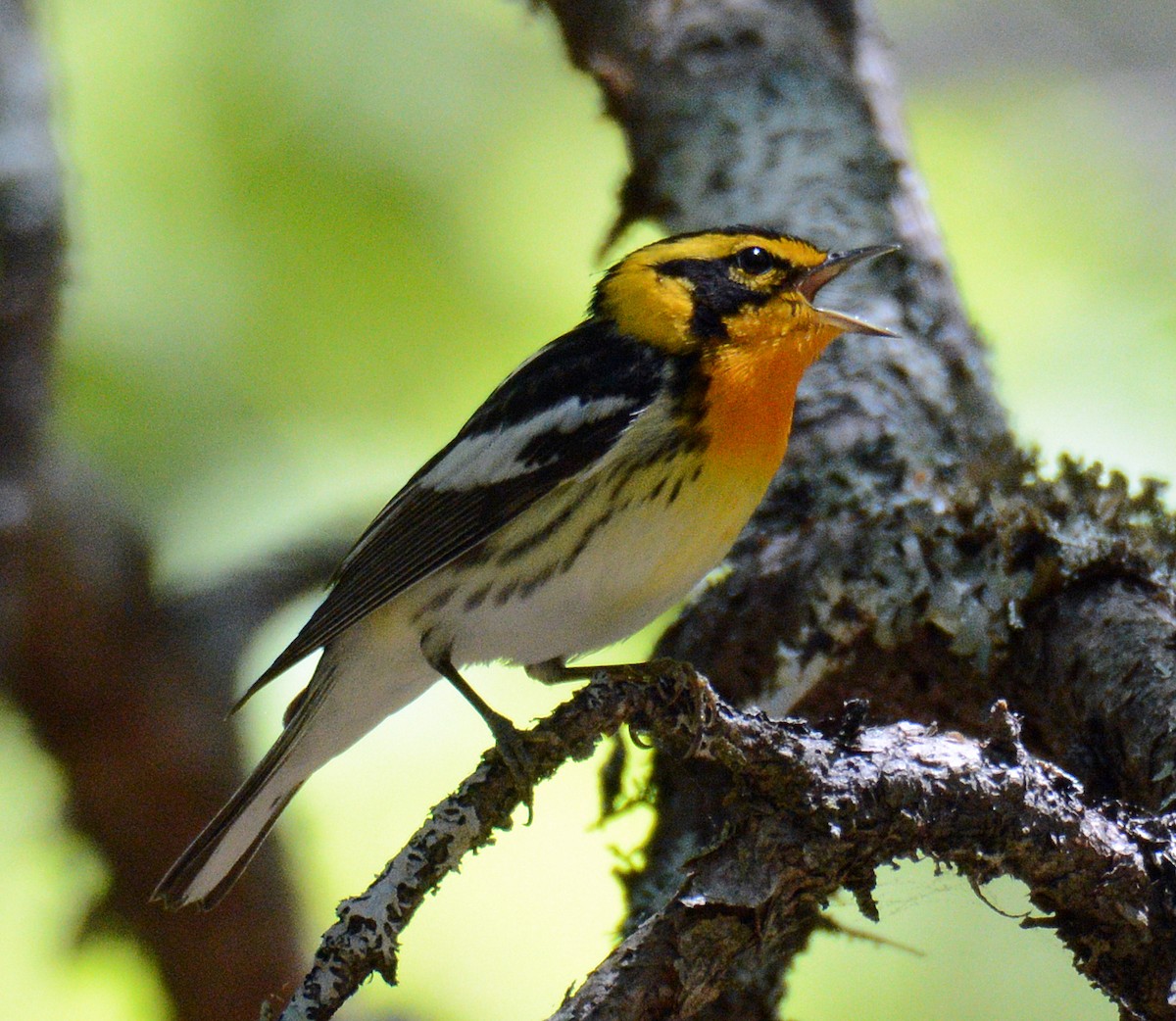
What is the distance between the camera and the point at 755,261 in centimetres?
347

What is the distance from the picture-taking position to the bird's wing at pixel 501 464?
3.11m

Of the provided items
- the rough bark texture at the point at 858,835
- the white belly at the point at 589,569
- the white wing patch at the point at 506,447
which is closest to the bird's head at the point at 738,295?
the white wing patch at the point at 506,447

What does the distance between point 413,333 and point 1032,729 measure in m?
2.31

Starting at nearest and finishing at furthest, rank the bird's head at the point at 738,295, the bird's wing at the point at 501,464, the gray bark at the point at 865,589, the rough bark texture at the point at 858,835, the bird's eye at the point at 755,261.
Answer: the rough bark texture at the point at 858,835, the gray bark at the point at 865,589, the bird's wing at the point at 501,464, the bird's head at the point at 738,295, the bird's eye at the point at 755,261

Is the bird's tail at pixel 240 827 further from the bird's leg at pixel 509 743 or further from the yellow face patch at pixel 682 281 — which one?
the yellow face patch at pixel 682 281

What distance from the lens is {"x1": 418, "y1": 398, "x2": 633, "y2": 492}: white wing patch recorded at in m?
3.15

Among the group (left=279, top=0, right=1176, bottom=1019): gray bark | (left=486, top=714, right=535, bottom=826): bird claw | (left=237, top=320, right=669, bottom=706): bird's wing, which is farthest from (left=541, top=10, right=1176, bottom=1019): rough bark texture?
(left=237, top=320, right=669, bottom=706): bird's wing

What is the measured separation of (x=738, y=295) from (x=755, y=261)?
110 mm

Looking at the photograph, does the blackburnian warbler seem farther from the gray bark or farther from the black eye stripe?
the gray bark

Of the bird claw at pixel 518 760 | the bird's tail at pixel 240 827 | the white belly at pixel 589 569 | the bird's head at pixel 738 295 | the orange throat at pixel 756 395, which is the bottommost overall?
the bird's tail at pixel 240 827

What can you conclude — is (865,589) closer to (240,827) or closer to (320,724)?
(320,724)

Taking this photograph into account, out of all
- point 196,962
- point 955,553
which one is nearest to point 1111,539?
point 955,553

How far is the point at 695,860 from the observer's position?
2.28 meters

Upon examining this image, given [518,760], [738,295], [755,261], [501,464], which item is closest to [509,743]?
Answer: [518,760]
